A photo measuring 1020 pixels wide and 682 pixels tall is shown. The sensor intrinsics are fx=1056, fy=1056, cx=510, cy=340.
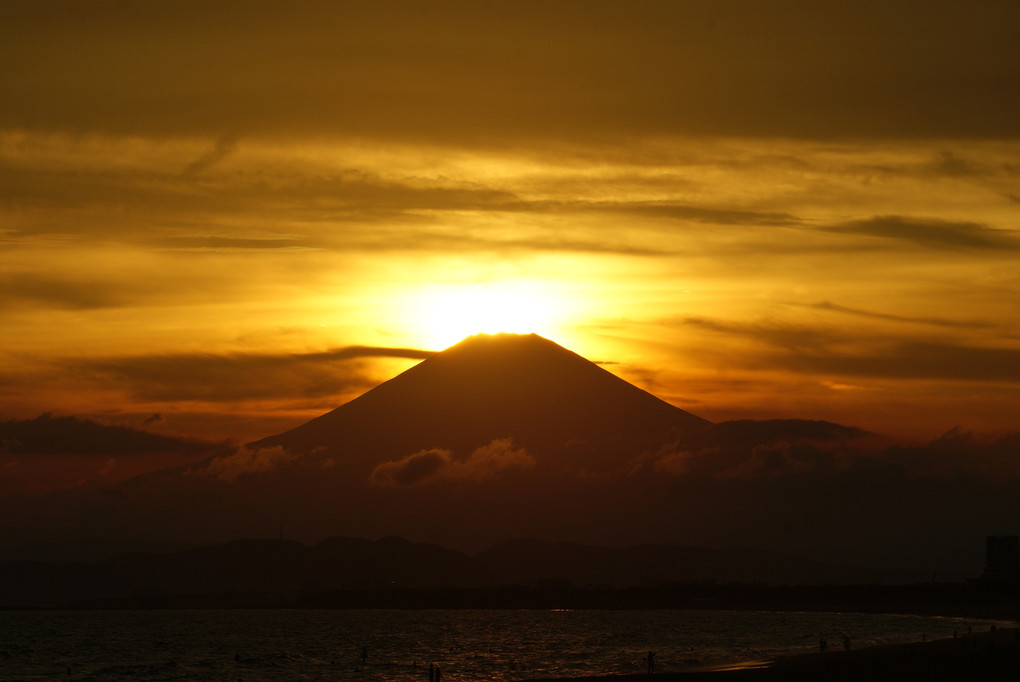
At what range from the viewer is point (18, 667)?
98875 millimetres

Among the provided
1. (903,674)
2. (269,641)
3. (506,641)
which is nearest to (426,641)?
(506,641)

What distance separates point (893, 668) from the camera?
188 ft

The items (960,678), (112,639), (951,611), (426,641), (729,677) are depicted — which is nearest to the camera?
(960,678)

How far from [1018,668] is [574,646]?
198 feet

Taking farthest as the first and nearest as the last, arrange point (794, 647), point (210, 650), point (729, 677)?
point (210, 650), point (794, 647), point (729, 677)

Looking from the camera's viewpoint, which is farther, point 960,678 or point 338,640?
point 338,640

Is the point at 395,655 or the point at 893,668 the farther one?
the point at 395,655

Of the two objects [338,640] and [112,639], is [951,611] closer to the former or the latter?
[338,640]

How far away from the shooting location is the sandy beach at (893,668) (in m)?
53.7

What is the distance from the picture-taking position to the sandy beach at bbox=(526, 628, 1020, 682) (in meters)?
53.7

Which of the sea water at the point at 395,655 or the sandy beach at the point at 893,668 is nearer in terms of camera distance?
the sandy beach at the point at 893,668

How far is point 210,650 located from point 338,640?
1985 cm

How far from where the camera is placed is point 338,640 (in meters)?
136

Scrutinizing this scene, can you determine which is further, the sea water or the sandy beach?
the sea water
